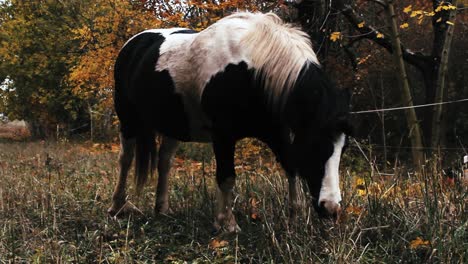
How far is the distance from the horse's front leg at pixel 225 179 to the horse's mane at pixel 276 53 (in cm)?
57

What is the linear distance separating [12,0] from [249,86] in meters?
20.8

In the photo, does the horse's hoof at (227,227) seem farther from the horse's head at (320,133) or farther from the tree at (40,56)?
the tree at (40,56)

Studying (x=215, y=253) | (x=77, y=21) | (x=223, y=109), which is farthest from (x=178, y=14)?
(x=77, y=21)

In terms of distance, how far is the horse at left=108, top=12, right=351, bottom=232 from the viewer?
10.5 ft

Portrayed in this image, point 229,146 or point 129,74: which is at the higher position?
point 129,74

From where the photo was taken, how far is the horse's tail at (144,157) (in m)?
4.92


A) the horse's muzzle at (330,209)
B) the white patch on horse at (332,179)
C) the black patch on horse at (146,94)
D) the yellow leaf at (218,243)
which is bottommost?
the yellow leaf at (218,243)

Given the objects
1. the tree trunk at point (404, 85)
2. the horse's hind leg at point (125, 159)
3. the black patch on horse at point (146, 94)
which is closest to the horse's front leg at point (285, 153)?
the black patch on horse at point (146, 94)

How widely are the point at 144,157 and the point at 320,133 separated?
2284 millimetres

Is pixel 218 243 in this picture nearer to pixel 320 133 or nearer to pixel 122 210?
pixel 320 133

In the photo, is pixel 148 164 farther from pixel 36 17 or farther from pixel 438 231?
pixel 36 17

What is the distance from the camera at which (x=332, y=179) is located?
3090 mm

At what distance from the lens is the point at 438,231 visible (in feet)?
10.2

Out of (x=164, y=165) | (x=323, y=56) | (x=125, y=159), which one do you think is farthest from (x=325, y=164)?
(x=323, y=56)
